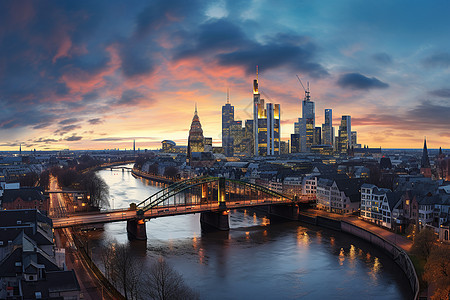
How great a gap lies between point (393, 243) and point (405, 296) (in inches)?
454

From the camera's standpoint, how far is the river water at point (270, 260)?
36.7 metres

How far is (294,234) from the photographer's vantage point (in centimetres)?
5919

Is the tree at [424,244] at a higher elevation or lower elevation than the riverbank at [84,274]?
higher

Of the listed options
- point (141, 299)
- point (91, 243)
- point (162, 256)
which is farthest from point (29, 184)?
point (141, 299)

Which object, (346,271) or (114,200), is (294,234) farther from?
(114,200)

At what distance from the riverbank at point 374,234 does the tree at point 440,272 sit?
229cm

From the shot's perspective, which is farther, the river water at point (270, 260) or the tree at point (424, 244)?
the tree at point (424, 244)

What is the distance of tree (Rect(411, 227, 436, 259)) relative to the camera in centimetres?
3924

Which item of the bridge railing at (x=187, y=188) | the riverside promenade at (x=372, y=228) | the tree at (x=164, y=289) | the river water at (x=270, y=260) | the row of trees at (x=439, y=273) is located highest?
the bridge railing at (x=187, y=188)

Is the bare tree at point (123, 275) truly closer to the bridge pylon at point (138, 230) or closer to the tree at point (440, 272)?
the bridge pylon at point (138, 230)

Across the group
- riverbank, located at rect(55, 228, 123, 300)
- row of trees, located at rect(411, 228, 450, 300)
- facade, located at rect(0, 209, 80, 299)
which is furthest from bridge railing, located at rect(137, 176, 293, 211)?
row of trees, located at rect(411, 228, 450, 300)

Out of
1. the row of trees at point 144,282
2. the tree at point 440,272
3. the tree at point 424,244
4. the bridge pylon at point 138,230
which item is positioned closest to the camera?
the tree at point 440,272

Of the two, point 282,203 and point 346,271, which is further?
point 282,203

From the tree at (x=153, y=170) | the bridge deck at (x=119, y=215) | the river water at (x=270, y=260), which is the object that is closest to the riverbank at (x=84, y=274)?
the river water at (x=270, y=260)
